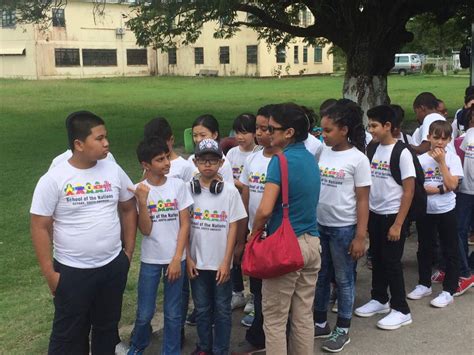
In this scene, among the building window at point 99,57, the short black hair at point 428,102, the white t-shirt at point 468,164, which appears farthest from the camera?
the building window at point 99,57

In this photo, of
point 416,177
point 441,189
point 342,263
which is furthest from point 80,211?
point 441,189

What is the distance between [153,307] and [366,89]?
9.34 m

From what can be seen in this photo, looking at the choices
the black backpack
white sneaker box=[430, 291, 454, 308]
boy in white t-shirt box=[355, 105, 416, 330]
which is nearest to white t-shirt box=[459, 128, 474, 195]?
the black backpack

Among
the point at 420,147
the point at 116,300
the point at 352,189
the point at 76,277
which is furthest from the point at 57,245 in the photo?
the point at 420,147

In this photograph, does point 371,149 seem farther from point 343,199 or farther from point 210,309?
point 210,309

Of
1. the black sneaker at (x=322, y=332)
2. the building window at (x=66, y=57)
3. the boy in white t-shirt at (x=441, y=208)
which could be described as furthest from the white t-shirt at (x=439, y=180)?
the building window at (x=66, y=57)

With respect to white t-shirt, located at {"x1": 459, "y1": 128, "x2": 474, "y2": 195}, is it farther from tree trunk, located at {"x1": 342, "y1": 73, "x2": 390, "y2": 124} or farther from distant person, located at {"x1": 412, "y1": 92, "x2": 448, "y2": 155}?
tree trunk, located at {"x1": 342, "y1": 73, "x2": 390, "y2": 124}

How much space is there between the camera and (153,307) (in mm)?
3566

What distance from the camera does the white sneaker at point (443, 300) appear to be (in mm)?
4477

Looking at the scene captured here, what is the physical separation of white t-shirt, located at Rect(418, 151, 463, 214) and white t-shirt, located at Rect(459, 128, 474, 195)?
395 millimetres

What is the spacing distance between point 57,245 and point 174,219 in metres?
0.72

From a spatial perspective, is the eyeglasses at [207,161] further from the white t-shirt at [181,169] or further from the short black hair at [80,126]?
the short black hair at [80,126]

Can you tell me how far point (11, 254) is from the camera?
617 centimetres

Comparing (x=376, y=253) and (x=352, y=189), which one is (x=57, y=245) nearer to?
(x=352, y=189)
